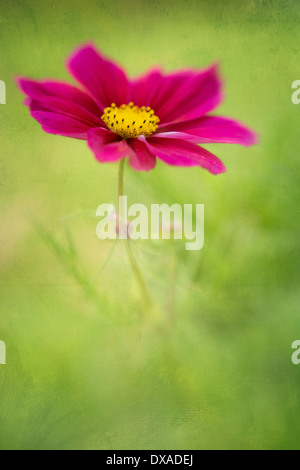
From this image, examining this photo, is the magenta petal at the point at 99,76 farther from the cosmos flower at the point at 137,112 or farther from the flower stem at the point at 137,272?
the flower stem at the point at 137,272

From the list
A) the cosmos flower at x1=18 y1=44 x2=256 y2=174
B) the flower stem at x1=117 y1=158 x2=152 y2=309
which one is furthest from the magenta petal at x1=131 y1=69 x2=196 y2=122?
the flower stem at x1=117 y1=158 x2=152 y2=309

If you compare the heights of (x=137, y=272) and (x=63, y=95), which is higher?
(x=63, y=95)

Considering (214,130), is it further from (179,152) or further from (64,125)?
(64,125)

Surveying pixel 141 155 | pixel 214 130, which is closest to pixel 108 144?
pixel 141 155

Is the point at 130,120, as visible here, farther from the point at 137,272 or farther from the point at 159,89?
the point at 137,272

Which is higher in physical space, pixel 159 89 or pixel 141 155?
pixel 159 89
